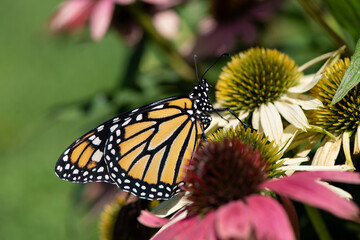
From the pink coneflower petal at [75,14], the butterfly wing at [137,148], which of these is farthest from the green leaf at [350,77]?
the pink coneflower petal at [75,14]

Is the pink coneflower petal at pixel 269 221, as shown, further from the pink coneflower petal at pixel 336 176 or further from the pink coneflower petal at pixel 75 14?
the pink coneflower petal at pixel 75 14

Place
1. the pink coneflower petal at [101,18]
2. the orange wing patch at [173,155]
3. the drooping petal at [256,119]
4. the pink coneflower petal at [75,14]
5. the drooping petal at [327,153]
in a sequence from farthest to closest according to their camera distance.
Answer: the pink coneflower petal at [75,14]
the pink coneflower petal at [101,18]
the orange wing patch at [173,155]
the drooping petal at [256,119]
the drooping petal at [327,153]

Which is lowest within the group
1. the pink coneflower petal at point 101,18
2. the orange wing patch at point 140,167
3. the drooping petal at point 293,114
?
the orange wing patch at point 140,167

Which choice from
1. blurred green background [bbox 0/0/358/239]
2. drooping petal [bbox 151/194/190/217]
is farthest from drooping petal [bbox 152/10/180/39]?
drooping petal [bbox 151/194/190/217]

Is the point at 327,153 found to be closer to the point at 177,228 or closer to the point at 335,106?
the point at 335,106

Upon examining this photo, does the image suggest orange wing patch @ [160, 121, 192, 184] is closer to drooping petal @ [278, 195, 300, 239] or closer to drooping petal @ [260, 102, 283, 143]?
drooping petal @ [260, 102, 283, 143]

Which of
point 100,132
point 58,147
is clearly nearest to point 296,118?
point 100,132

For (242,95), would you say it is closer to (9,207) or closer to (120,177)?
(120,177)
